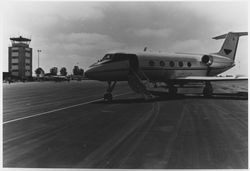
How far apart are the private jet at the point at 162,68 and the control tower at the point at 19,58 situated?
113m

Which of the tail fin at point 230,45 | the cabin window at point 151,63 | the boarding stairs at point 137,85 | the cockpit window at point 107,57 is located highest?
the tail fin at point 230,45

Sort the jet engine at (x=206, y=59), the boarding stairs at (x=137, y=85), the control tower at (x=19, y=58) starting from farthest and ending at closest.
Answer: the control tower at (x=19, y=58) < the jet engine at (x=206, y=59) < the boarding stairs at (x=137, y=85)

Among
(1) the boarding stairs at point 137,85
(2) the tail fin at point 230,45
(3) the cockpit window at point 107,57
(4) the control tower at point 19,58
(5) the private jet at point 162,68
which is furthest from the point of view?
(4) the control tower at point 19,58

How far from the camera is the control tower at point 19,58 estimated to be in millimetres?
128750

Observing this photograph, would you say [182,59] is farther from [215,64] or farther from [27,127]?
[27,127]

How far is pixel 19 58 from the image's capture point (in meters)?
131

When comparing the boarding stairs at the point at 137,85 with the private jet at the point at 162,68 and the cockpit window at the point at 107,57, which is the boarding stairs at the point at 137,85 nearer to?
the private jet at the point at 162,68

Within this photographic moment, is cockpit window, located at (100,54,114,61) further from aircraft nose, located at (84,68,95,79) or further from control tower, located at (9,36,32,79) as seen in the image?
control tower, located at (9,36,32,79)

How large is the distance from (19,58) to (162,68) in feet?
395

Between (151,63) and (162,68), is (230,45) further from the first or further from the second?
(151,63)

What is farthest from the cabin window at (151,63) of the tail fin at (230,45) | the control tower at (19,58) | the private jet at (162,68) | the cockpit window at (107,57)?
the control tower at (19,58)

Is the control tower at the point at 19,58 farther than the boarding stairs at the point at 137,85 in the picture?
Yes

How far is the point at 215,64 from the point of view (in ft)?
92.3

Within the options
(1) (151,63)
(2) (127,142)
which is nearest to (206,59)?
(1) (151,63)
